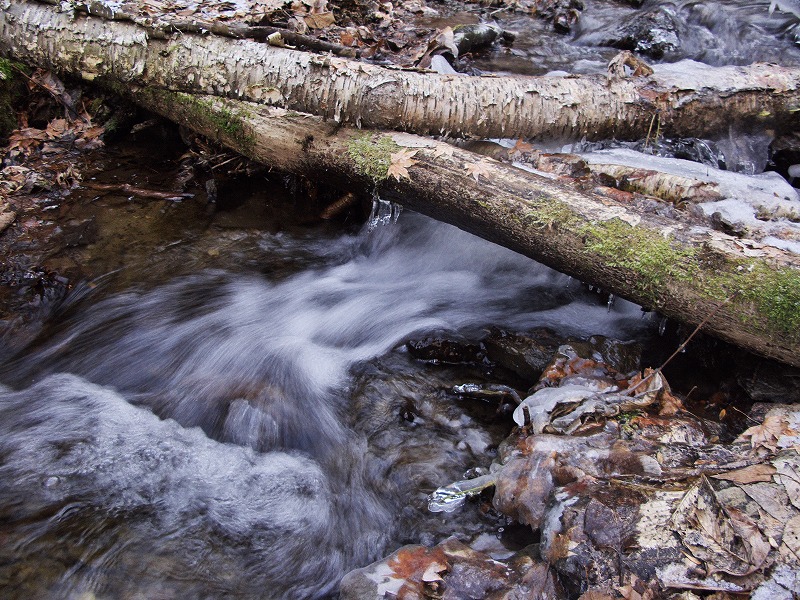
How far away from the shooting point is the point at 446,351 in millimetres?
3949

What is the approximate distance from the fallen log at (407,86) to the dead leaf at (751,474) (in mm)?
2829

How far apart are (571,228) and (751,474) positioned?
154 centimetres

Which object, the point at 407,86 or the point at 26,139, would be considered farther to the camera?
the point at 26,139

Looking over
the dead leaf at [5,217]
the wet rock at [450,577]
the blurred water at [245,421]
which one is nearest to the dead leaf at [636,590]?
the wet rock at [450,577]

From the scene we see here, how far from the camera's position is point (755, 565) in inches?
78.1

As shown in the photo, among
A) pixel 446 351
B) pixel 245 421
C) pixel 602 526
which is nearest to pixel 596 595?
pixel 602 526

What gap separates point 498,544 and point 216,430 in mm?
1871

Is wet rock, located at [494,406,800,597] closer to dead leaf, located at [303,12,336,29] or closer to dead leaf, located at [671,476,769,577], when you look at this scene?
dead leaf, located at [671,476,769,577]

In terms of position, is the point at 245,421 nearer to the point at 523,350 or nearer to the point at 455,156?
the point at 523,350

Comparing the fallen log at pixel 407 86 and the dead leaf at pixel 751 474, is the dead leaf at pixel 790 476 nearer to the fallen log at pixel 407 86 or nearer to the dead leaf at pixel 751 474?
the dead leaf at pixel 751 474

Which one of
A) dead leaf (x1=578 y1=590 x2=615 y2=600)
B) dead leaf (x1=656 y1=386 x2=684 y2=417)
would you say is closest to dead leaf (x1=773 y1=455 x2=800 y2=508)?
dead leaf (x1=656 y1=386 x2=684 y2=417)

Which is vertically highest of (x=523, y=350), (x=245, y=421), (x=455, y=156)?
(x=455, y=156)

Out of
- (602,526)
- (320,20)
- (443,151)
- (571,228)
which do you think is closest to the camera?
(602,526)

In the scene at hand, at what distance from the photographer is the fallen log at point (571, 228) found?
282cm
